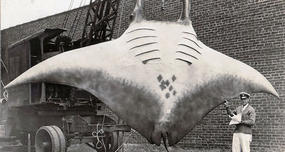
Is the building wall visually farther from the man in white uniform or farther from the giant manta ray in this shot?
the giant manta ray

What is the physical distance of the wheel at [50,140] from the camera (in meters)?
8.38

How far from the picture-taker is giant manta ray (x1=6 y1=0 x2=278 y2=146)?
2.29 m

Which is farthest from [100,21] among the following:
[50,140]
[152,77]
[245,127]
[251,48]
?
[152,77]

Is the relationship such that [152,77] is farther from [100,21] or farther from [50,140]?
[100,21]

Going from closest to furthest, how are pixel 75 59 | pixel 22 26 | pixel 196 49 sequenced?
pixel 75 59
pixel 196 49
pixel 22 26

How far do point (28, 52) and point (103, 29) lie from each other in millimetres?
2784

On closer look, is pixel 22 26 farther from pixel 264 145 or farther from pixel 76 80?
pixel 76 80

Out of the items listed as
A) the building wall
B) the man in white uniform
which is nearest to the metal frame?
the building wall

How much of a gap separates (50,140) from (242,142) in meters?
4.30

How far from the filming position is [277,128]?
8.41 m

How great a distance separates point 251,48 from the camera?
356 inches

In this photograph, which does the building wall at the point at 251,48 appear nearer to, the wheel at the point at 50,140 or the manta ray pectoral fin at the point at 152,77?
the wheel at the point at 50,140

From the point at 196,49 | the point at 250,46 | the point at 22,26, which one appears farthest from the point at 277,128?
the point at 22,26

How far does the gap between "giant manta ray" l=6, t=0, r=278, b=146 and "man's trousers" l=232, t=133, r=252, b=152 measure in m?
4.07
